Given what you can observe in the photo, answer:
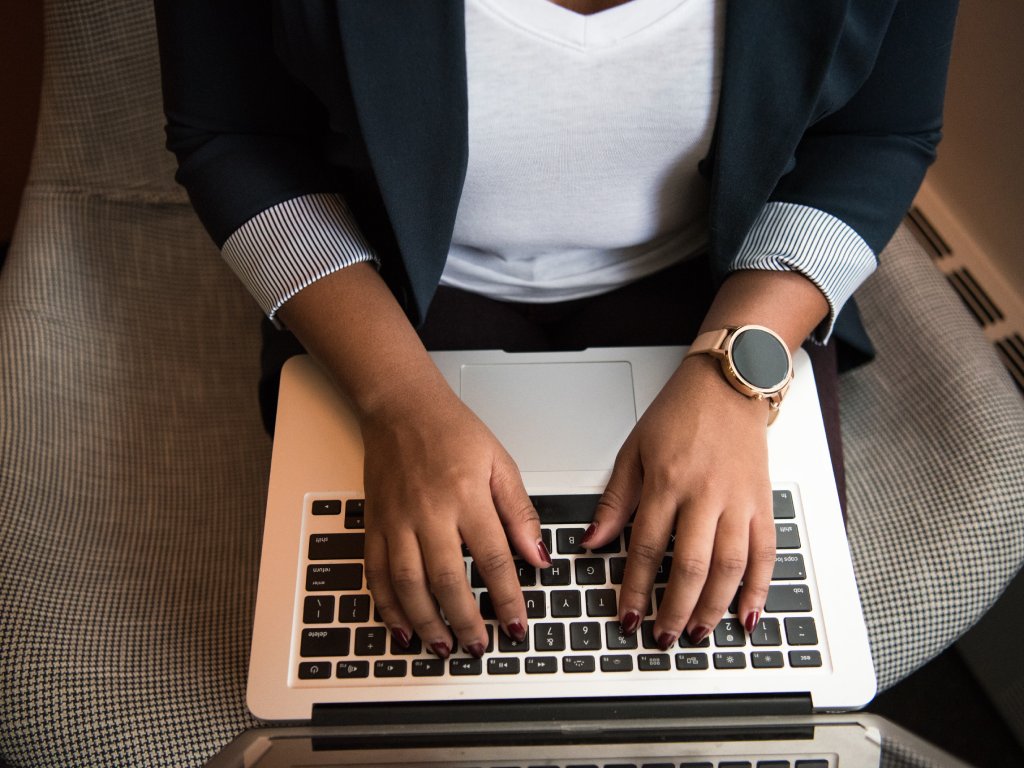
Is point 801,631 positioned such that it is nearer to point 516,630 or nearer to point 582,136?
point 516,630

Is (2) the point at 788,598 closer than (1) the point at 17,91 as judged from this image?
Yes

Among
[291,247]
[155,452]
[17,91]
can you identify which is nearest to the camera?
[291,247]

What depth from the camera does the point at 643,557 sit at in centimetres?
57

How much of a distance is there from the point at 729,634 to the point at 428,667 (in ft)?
0.72

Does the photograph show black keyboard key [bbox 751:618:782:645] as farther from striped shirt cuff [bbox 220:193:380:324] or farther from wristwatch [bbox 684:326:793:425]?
striped shirt cuff [bbox 220:193:380:324]

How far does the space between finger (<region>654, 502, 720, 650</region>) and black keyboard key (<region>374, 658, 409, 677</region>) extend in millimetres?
182

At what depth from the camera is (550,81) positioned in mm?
588

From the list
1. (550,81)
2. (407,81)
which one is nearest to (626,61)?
(550,81)

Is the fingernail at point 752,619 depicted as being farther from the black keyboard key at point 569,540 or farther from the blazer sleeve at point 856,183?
the blazer sleeve at point 856,183

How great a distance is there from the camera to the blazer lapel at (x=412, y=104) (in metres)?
0.54

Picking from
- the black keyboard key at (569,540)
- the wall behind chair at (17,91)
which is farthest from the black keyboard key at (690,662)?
the wall behind chair at (17,91)

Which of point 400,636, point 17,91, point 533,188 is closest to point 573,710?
point 400,636

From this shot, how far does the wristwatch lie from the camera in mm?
630

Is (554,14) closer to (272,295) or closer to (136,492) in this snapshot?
(272,295)
